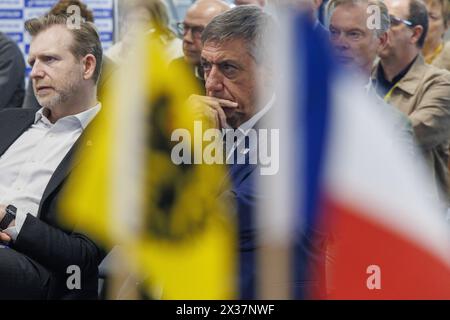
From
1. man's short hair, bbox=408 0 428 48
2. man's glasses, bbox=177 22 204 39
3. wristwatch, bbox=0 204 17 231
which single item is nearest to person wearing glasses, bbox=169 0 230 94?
man's glasses, bbox=177 22 204 39

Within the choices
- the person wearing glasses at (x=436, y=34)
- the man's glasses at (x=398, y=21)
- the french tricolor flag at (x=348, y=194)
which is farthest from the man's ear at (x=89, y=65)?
the person wearing glasses at (x=436, y=34)

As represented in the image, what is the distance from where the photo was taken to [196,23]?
3182mm

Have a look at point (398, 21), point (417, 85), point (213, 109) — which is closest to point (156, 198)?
point (213, 109)

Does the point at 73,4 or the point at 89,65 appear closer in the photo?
the point at 89,65

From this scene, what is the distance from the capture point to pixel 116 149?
8.41ft

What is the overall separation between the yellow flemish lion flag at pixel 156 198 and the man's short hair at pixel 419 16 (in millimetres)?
905

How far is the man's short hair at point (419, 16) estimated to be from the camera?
3061 millimetres

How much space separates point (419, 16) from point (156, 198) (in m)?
1.21

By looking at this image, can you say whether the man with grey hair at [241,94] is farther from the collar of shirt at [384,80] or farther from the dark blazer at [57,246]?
the collar of shirt at [384,80]

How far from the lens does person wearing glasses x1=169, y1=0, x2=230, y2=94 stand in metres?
2.96

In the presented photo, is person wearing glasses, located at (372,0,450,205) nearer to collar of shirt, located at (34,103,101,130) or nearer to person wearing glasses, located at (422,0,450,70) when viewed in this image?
person wearing glasses, located at (422,0,450,70)

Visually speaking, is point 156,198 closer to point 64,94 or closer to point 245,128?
point 245,128

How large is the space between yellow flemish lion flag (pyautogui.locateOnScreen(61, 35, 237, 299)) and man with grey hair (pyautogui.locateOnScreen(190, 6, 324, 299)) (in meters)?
0.04
